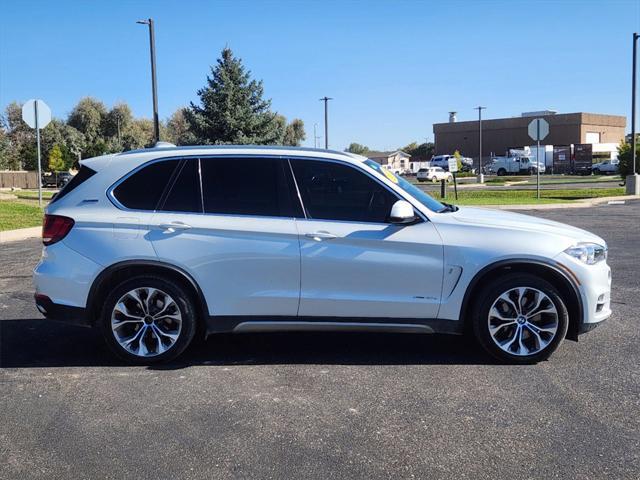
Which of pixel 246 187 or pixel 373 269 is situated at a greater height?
pixel 246 187

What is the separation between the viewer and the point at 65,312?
16.9ft

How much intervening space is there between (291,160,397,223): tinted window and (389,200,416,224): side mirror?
0.11 m

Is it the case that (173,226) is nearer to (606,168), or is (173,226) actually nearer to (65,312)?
(65,312)

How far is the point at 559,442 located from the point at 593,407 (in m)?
0.68

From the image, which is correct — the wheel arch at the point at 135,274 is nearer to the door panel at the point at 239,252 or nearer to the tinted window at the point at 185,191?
the door panel at the point at 239,252

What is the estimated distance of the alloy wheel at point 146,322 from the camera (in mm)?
5102

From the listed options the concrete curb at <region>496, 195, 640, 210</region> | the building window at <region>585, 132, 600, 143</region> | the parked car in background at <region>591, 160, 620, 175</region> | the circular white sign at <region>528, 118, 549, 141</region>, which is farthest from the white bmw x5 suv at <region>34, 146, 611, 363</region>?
the building window at <region>585, 132, 600, 143</region>

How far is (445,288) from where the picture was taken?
5.02m

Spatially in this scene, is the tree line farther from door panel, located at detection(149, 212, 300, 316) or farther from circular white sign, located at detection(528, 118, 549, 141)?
door panel, located at detection(149, 212, 300, 316)

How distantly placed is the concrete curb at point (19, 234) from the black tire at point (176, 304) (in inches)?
400

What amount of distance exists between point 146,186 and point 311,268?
1552 mm

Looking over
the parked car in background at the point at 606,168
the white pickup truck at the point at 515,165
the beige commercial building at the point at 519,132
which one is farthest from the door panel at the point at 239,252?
the beige commercial building at the point at 519,132

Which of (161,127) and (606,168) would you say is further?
(161,127)

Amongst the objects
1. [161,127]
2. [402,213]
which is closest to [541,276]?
[402,213]
